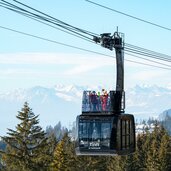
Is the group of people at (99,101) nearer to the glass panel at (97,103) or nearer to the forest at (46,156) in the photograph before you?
the glass panel at (97,103)

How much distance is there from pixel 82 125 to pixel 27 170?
28.4 metres

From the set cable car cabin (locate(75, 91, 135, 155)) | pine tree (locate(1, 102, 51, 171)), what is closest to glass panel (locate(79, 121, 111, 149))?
cable car cabin (locate(75, 91, 135, 155))

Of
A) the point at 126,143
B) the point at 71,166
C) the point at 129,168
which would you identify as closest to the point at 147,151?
the point at 129,168

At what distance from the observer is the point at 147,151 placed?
98625 millimetres

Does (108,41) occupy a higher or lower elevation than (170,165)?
higher

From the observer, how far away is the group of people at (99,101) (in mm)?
30639

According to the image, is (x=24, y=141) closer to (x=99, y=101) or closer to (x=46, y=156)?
(x=46, y=156)

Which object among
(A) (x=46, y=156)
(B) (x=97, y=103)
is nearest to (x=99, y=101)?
(B) (x=97, y=103)

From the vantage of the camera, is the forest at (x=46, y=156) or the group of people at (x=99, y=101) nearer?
the group of people at (x=99, y=101)

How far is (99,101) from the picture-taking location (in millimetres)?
31125

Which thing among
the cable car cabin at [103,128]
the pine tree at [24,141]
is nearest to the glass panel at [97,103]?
the cable car cabin at [103,128]

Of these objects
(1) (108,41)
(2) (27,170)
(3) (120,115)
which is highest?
(1) (108,41)

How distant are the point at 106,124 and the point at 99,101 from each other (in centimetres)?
186

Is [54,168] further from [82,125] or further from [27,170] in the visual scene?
[82,125]
